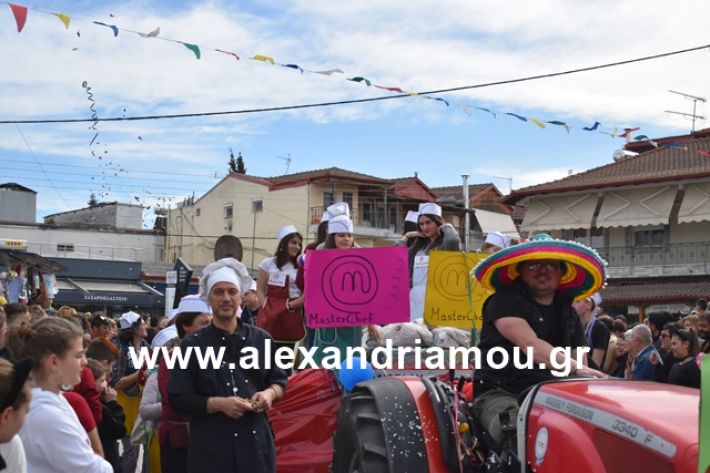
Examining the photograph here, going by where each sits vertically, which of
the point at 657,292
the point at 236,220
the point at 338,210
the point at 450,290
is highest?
the point at 236,220

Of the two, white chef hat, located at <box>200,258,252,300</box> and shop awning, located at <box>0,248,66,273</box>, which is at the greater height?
shop awning, located at <box>0,248,66,273</box>

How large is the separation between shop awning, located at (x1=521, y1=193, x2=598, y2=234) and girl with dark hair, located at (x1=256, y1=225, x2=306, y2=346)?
3254 cm

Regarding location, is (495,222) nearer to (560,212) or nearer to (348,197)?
(348,197)

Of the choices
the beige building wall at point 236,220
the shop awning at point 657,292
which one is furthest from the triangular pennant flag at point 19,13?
the beige building wall at point 236,220

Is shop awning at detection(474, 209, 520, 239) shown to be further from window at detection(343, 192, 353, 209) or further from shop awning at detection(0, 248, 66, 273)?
shop awning at detection(0, 248, 66, 273)

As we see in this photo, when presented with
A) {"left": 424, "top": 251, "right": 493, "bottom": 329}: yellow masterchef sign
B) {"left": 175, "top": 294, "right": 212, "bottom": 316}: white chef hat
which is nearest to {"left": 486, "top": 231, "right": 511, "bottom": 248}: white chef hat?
{"left": 424, "top": 251, "right": 493, "bottom": 329}: yellow masterchef sign

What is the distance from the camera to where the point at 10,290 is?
19.4 meters

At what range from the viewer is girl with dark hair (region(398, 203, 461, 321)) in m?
8.54

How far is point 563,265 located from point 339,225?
9.64 ft

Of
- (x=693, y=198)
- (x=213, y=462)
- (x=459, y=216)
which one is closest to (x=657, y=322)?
(x=213, y=462)

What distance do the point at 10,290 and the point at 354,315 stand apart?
13.5 m

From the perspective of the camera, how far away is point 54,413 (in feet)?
13.9

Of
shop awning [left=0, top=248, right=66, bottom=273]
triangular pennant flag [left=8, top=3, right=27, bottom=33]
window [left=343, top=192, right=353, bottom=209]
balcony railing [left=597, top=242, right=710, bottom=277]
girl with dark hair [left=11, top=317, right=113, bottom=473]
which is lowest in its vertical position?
girl with dark hair [left=11, top=317, right=113, bottom=473]

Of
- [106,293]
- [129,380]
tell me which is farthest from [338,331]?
[106,293]
